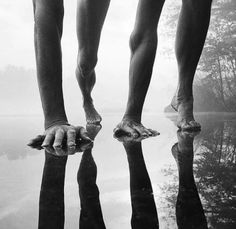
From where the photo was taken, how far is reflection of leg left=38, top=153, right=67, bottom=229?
0.49 metres

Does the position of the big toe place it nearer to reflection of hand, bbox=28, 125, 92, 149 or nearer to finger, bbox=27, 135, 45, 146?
reflection of hand, bbox=28, 125, 92, 149

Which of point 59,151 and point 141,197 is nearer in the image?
point 141,197

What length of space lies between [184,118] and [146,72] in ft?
1.21

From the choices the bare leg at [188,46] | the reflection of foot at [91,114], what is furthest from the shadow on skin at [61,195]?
the reflection of foot at [91,114]

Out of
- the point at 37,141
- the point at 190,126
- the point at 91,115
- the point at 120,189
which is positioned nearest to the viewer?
the point at 120,189

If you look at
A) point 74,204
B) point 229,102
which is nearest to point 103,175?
point 74,204

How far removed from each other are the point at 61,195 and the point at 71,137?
0.59m

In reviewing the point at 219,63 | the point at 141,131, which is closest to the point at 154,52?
the point at 141,131

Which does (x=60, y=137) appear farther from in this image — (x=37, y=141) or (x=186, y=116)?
(x=186, y=116)

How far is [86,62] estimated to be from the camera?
2.36m

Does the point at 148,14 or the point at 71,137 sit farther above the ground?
the point at 148,14

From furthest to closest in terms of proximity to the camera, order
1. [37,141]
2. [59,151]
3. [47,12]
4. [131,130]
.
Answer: [131,130]
[47,12]
[37,141]
[59,151]

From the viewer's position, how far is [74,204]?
582mm

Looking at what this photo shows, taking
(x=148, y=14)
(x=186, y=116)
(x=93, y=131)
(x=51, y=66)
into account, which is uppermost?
(x=148, y=14)
